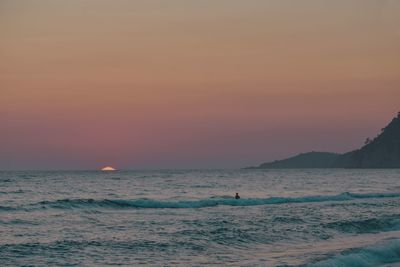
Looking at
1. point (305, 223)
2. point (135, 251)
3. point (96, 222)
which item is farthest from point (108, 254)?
point (305, 223)

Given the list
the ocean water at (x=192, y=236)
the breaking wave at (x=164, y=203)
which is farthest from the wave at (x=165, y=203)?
the ocean water at (x=192, y=236)

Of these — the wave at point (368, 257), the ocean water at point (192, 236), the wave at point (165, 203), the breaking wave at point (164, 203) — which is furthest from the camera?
the wave at point (165, 203)

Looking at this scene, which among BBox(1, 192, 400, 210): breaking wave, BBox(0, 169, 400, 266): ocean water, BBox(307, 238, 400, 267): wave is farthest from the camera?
BBox(1, 192, 400, 210): breaking wave

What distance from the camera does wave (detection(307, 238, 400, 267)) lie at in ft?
73.3

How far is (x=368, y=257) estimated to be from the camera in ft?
79.0

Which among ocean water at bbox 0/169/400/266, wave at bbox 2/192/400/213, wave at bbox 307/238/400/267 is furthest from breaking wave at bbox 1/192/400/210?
wave at bbox 307/238/400/267

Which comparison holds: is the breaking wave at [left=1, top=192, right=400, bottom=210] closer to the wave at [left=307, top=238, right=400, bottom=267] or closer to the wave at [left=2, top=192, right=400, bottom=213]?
the wave at [left=2, top=192, right=400, bottom=213]

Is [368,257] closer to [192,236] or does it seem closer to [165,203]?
[192,236]

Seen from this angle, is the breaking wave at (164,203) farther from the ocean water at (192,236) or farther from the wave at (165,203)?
the ocean water at (192,236)

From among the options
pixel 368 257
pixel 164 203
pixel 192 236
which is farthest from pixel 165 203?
pixel 368 257

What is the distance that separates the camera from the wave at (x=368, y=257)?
22.3 metres

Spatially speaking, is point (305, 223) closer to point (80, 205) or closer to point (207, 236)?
point (207, 236)

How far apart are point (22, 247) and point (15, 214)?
14.5 metres

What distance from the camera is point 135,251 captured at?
80.2ft
